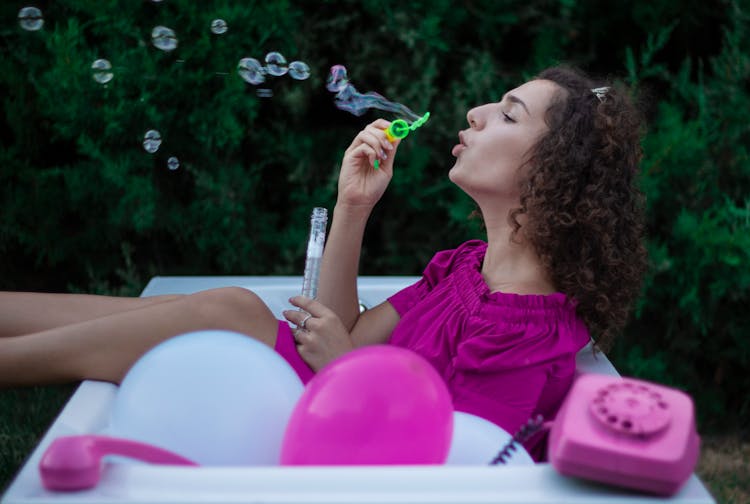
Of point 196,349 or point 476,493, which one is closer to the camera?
point 476,493

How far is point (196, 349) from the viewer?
1.40 meters

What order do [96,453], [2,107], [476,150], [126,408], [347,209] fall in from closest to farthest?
[96,453] → [126,408] → [476,150] → [347,209] → [2,107]

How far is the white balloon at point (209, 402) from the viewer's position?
4.34 ft

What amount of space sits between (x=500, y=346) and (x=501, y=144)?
1.48ft

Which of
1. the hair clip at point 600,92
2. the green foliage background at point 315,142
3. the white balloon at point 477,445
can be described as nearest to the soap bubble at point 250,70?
the green foliage background at point 315,142

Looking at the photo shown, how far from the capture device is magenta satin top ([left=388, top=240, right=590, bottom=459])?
1.75m

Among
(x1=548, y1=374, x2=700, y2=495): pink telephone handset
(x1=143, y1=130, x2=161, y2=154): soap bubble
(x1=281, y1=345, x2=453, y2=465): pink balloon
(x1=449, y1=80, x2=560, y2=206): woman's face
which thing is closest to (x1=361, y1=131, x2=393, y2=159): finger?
(x1=449, y1=80, x2=560, y2=206): woman's face

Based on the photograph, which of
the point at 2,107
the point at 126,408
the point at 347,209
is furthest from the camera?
the point at 2,107

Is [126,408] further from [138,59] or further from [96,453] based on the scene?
[138,59]

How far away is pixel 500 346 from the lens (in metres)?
1.77

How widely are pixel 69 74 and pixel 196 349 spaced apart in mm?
1849

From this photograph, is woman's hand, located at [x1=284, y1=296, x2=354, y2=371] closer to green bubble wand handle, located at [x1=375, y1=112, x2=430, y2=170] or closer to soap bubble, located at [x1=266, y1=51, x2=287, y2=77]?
green bubble wand handle, located at [x1=375, y1=112, x2=430, y2=170]

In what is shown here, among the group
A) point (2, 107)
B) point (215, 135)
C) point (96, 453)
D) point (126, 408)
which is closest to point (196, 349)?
point (126, 408)

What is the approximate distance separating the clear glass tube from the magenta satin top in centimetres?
24
